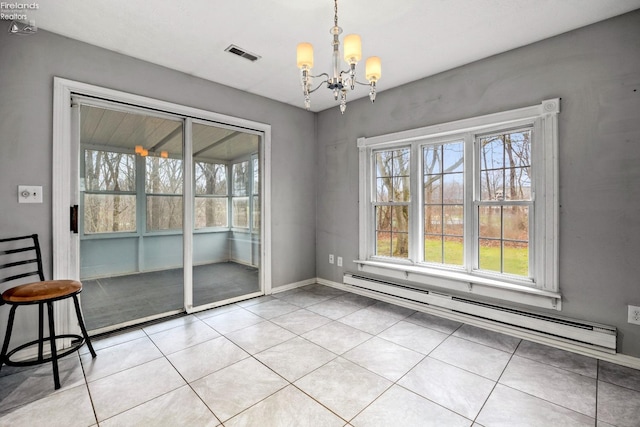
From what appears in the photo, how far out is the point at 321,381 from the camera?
6.82 feet

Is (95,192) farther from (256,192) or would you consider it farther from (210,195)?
(256,192)

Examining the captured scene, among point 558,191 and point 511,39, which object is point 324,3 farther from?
point 558,191

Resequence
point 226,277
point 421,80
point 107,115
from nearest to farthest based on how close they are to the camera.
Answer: point 107,115, point 421,80, point 226,277

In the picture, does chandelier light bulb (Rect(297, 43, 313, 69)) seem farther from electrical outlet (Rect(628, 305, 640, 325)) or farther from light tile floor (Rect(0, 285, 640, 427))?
electrical outlet (Rect(628, 305, 640, 325))

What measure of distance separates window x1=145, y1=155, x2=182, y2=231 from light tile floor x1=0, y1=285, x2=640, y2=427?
1.10 metres

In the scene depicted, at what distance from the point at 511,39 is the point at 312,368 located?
332 cm

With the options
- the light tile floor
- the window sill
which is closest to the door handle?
the light tile floor

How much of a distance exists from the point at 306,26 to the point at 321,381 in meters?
2.81

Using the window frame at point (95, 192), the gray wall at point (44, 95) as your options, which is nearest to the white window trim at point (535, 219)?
the gray wall at point (44, 95)

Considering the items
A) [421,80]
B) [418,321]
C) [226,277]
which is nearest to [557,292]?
[418,321]

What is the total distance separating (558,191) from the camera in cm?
257

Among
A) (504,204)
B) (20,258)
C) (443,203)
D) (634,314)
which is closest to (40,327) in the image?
(20,258)

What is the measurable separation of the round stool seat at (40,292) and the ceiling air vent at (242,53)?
7.94 ft

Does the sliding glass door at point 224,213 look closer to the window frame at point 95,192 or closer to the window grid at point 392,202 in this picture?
the window frame at point 95,192
